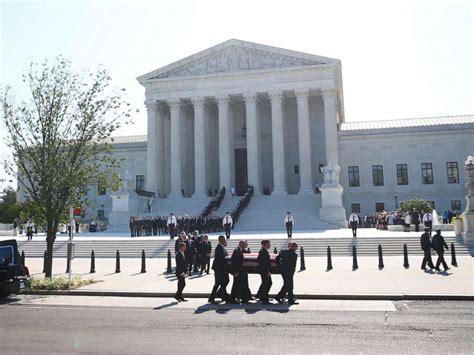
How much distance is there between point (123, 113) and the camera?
61.2ft

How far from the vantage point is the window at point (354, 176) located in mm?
55031

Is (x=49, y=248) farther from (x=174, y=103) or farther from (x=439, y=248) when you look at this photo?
(x=174, y=103)

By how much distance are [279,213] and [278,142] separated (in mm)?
11797

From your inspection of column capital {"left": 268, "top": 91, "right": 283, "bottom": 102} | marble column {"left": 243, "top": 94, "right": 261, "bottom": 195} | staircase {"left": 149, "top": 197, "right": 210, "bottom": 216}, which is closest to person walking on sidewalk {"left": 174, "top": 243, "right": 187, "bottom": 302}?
staircase {"left": 149, "top": 197, "right": 210, "bottom": 216}

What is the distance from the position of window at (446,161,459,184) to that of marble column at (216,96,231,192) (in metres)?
25.6

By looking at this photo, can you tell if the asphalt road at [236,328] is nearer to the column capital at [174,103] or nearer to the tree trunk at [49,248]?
the tree trunk at [49,248]

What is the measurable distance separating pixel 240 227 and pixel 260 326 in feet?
90.6

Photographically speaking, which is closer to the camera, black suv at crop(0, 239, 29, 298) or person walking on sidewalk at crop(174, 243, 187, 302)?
person walking on sidewalk at crop(174, 243, 187, 302)

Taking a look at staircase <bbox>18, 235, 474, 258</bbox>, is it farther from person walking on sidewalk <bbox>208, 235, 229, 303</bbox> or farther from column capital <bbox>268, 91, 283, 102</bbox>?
column capital <bbox>268, 91, 283, 102</bbox>

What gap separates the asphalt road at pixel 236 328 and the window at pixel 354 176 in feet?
144

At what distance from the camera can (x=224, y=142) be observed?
167 ft

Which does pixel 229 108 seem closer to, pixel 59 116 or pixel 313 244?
pixel 313 244

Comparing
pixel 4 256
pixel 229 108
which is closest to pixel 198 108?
pixel 229 108

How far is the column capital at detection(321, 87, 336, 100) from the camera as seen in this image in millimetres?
49344
